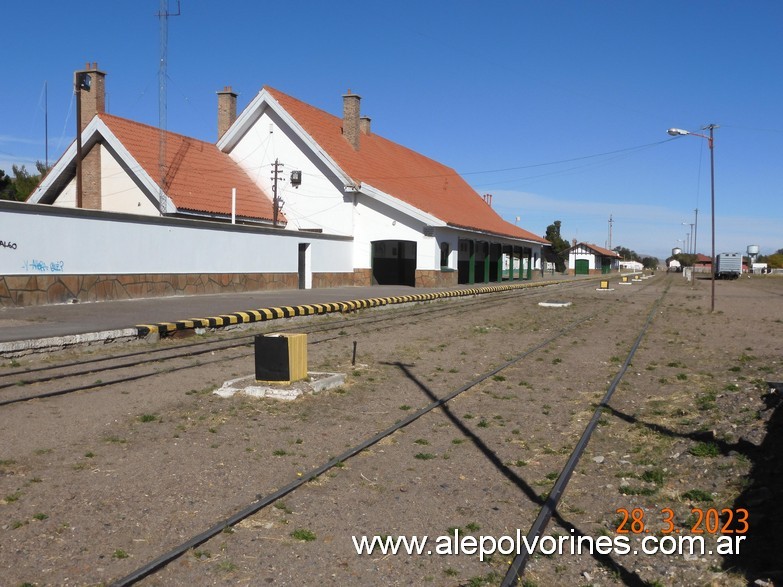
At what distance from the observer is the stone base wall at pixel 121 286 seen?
17.5 metres

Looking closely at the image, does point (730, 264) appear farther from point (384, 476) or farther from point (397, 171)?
point (384, 476)

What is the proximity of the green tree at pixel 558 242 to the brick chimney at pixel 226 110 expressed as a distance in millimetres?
69734

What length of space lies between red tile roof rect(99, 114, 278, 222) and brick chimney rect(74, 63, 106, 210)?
1576 mm

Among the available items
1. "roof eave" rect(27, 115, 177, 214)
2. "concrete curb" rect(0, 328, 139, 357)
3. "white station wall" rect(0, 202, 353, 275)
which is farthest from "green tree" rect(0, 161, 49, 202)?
"concrete curb" rect(0, 328, 139, 357)

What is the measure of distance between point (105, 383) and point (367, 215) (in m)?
26.7

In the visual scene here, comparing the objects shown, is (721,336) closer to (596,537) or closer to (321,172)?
(596,537)

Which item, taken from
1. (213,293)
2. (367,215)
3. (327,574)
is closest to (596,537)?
(327,574)

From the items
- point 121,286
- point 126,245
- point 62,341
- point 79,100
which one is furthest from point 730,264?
point 62,341

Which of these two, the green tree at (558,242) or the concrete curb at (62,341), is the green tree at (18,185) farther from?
the green tree at (558,242)

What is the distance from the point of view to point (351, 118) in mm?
40469

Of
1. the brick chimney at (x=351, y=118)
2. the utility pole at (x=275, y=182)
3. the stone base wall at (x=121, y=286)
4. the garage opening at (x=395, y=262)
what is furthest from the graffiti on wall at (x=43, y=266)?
the brick chimney at (x=351, y=118)

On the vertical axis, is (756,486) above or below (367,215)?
below

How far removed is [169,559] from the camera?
13.5ft

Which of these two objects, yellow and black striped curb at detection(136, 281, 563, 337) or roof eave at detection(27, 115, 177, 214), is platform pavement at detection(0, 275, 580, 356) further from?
roof eave at detection(27, 115, 177, 214)
